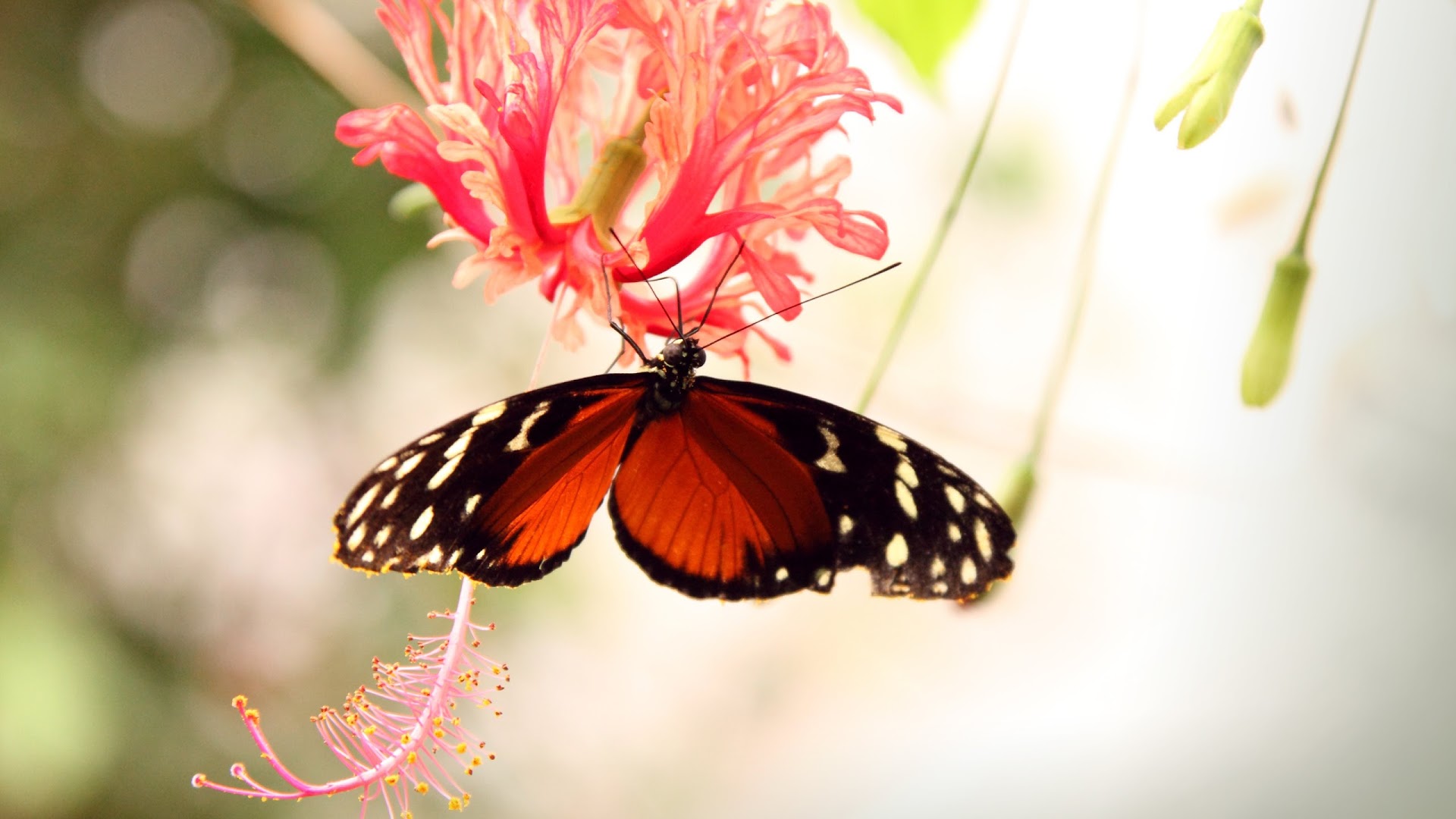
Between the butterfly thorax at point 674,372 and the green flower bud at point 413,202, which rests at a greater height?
the green flower bud at point 413,202

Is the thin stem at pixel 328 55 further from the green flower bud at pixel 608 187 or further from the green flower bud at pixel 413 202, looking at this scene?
the green flower bud at pixel 608 187

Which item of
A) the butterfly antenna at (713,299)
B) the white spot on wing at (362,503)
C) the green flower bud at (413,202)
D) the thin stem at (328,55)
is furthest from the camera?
the thin stem at (328,55)

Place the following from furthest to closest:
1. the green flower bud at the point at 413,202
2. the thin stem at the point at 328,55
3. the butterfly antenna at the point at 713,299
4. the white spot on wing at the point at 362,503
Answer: the thin stem at the point at 328,55 < the green flower bud at the point at 413,202 < the butterfly antenna at the point at 713,299 < the white spot on wing at the point at 362,503

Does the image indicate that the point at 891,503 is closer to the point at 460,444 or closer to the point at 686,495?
the point at 686,495

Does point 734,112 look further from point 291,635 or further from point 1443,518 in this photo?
point 291,635

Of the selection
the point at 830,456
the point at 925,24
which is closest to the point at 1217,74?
the point at 925,24

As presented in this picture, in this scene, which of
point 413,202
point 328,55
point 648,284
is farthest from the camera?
point 328,55

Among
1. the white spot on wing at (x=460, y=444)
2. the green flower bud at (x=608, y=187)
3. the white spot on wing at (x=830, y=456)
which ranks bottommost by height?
the white spot on wing at (x=460, y=444)

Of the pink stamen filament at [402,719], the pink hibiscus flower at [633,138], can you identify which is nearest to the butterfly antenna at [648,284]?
the pink hibiscus flower at [633,138]
